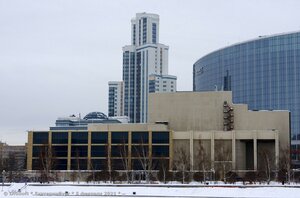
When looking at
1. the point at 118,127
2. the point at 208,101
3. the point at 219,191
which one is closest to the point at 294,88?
the point at 208,101

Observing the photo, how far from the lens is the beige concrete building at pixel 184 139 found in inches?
4806

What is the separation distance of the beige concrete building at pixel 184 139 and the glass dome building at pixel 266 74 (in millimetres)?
36909

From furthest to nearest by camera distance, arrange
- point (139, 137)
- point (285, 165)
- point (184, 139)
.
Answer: point (139, 137) → point (184, 139) → point (285, 165)

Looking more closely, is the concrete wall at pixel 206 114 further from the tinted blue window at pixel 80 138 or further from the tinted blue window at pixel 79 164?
the tinted blue window at pixel 79 164

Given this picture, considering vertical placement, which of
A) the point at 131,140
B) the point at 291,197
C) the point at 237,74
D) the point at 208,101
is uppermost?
the point at 237,74

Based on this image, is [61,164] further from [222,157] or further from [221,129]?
[221,129]

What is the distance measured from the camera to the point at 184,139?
12419 cm

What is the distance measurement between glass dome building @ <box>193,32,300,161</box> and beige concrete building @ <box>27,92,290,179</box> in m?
36.9

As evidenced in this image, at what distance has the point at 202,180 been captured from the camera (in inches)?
4257

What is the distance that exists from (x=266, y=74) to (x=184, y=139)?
58.1m

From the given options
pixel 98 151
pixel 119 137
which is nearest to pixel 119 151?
pixel 119 137

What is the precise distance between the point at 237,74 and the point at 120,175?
76151 mm

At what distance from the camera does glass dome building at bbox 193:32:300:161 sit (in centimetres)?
16712

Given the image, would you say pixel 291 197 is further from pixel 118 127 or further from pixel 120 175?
pixel 118 127
